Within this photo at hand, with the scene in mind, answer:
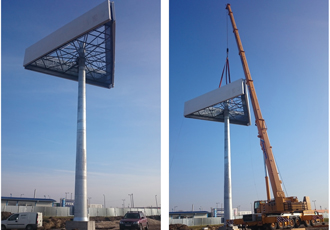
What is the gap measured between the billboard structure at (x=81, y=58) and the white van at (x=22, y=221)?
1.60 meters

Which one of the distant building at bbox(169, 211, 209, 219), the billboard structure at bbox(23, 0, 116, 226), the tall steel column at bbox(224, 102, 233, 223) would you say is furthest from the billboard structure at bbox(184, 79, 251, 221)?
the distant building at bbox(169, 211, 209, 219)

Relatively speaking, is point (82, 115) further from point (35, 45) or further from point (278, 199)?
point (278, 199)

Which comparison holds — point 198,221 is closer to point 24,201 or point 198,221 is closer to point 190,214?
point 190,214

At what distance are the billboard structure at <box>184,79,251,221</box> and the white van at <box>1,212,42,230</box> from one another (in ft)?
40.2

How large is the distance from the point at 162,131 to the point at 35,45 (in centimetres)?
1021

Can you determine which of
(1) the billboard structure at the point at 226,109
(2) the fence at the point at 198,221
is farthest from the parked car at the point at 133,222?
(2) the fence at the point at 198,221

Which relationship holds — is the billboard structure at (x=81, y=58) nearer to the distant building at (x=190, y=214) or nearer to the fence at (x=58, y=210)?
the fence at (x=58, y=210)

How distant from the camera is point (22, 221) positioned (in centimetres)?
1243

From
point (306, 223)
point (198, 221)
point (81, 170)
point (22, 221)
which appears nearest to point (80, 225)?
point (22, 221)

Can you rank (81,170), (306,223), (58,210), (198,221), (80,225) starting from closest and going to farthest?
(306,223) < (80,225) < (81,170) < (58,210) < (198,221)

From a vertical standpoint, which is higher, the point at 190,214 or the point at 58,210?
the point at 58,210

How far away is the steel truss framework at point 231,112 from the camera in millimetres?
23781

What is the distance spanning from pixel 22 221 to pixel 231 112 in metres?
16.5

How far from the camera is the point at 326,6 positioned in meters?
9.68
